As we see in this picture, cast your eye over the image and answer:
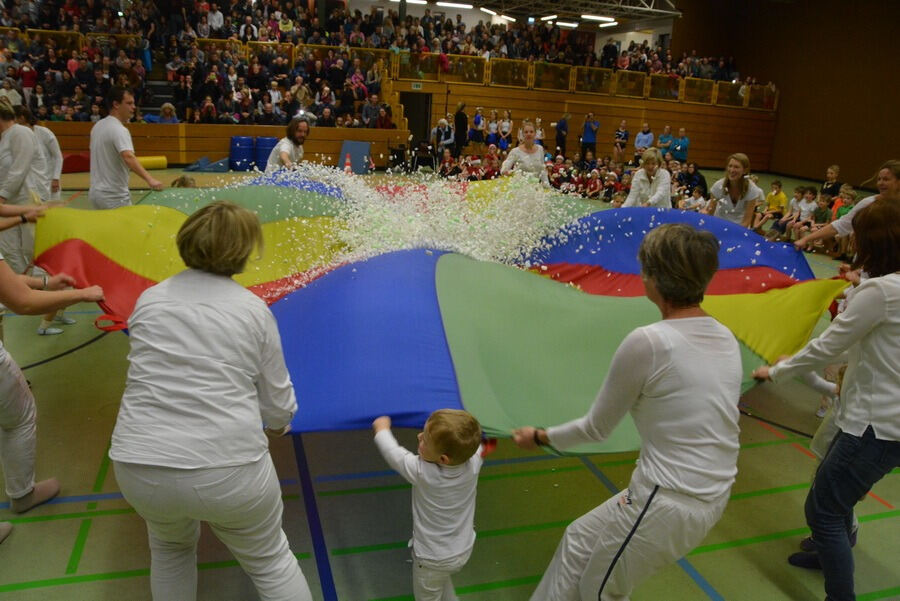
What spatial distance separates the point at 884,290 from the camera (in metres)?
2.10

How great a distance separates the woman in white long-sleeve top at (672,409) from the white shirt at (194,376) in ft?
3.12

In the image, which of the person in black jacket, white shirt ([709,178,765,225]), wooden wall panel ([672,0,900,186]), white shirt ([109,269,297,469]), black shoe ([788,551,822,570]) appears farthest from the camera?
wooden wall panel ([672,0,900,186])

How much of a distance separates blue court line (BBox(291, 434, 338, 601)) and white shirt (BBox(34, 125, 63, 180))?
3.17 meters

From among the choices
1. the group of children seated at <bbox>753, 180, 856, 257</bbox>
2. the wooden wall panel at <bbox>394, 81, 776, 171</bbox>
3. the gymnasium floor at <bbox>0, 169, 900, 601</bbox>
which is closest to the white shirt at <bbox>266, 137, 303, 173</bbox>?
the gymnasium floor at <bbox>0, 169, 900, 601</bbox>

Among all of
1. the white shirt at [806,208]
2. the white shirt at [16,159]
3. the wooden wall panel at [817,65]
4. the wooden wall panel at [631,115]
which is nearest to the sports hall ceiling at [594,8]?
the wooden wall panel at [817,65]

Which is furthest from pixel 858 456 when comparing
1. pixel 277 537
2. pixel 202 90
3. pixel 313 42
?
pixel 313 42

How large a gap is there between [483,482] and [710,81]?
1831cm

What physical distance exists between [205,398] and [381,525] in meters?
1.43

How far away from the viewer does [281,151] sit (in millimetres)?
5418

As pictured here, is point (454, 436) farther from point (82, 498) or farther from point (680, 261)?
point (82, 498)

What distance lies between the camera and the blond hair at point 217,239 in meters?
1.76

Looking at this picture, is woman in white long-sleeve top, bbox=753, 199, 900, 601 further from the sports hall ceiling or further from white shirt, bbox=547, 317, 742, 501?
the sports hall ceiling

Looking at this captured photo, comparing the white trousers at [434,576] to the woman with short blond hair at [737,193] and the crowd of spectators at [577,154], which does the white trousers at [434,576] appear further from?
the crowd of spectators at [577,154]

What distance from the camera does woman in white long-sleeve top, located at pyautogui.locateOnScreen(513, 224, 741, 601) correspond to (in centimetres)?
167
